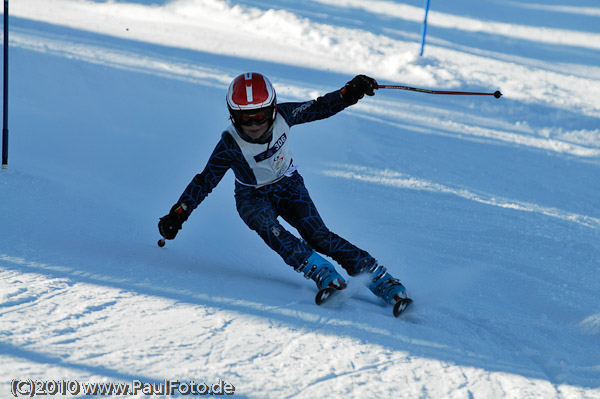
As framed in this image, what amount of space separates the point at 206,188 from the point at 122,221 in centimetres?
89

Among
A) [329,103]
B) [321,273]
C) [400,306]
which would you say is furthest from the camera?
[329,103]

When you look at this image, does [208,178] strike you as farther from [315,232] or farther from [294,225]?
[315,232]

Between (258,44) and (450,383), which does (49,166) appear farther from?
(258,44)

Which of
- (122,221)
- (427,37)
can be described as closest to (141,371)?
(122,221)

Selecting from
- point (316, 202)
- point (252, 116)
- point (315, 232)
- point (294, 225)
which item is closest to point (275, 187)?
point (294, 225)

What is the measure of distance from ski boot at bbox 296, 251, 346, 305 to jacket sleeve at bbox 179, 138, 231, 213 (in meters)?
0.72

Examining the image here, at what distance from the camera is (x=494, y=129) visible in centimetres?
782

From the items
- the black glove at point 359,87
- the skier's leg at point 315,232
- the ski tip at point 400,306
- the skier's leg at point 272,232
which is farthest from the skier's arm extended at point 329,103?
the ski tip at point 400,306

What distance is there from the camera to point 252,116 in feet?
11.2

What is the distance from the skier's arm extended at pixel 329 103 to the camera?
3723mm

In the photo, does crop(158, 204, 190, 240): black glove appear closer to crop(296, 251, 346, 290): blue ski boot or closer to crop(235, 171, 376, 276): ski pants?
crop(235, 171, 376, 276): ski pants

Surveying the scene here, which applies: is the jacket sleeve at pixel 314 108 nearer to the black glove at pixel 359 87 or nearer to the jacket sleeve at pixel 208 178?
the black glove at pixel 359 87

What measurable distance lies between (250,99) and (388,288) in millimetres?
1216

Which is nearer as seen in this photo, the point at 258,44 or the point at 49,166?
the point at 49,166
